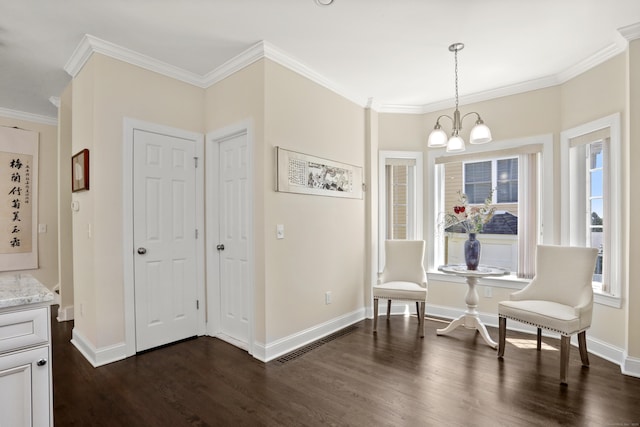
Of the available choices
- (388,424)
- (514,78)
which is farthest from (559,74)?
(388,424)

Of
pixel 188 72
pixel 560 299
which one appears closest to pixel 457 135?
pixel 560 299

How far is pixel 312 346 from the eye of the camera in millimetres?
3217

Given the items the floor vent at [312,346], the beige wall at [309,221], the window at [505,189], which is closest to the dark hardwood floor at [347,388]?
the floor vent at [312,346]

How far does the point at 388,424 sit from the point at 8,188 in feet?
17.2

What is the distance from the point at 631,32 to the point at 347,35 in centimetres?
224

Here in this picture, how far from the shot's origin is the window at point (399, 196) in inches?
173

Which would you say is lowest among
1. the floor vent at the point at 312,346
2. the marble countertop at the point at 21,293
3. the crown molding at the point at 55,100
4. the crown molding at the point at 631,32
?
the floor vent at the point at 312,346

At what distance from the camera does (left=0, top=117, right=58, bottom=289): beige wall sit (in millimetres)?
4574

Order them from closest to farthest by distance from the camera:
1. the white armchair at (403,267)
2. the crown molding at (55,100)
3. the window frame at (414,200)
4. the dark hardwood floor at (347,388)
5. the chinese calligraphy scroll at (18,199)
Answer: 1. the dark hardwood floor at (347,388)
2. the white armchair at (403,267)
3. the crown molding at (55,100)
4. the chinese calligraphy scroll at (18,199)
5. the window frame at (414,200)

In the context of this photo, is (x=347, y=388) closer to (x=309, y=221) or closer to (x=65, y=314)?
(x=309, y=221)

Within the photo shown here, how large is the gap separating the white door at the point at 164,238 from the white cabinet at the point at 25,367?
1636 mm

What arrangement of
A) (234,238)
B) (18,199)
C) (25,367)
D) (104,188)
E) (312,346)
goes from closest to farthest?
(25,367)
(104,188)
(312,346)
(234,238)
(18,199)

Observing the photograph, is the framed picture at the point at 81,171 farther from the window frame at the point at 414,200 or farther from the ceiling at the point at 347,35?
the window frame at the point at 414,200

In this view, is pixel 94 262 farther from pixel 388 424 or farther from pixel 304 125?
pixel 388 424
